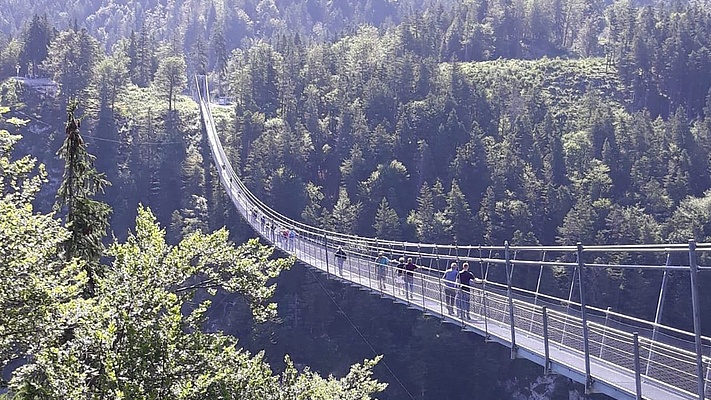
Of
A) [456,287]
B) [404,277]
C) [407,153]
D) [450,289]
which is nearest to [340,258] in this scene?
[404,277]

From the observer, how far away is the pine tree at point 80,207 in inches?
A: 503

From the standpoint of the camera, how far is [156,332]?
29.5 ft

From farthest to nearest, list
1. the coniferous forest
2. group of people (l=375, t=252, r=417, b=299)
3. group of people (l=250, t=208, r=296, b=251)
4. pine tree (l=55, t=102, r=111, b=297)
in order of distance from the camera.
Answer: the coniferous forest → group of people (l=250, t=208, r=296, b=251) → group of people (l=375, t=252, r=417, b=299) → pine tree (l=55, t=102, r=111, b=297)

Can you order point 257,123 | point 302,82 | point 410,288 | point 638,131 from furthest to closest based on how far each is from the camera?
point 302,82 → point 257,123 → point 638,131 → point 410,288

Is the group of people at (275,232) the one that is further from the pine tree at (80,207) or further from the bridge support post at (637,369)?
the bridge support post at (637,369)

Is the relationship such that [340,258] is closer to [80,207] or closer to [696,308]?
[80,207]

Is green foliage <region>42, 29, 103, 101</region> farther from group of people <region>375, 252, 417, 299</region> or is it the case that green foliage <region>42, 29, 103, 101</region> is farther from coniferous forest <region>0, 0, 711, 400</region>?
group of people <region>375, 252, 417, 299</region>

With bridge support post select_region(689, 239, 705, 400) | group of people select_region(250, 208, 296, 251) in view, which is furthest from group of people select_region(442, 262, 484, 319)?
group of people select_region(250, 208, 296, 251)

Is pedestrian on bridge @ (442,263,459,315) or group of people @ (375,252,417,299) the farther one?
group of people @ (375,252,417,299)

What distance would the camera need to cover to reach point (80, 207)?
1294 cm

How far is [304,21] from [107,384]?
165579 millimetres

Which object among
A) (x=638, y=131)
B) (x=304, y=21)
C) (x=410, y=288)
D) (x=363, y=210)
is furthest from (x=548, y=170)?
(x=304, y=21)

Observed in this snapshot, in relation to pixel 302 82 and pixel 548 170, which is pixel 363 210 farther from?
pixel 302 82

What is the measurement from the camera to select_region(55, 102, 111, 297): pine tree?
12766 millimetres
